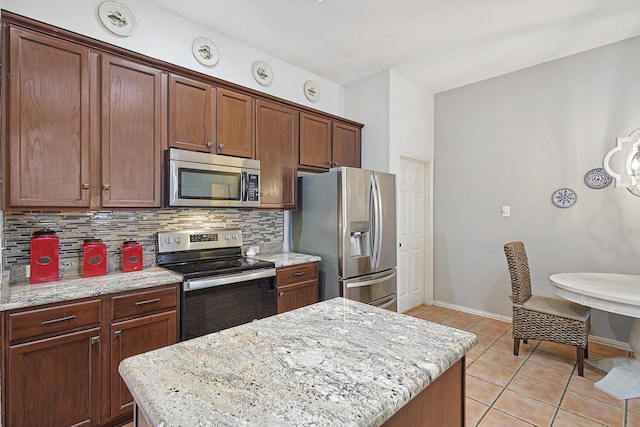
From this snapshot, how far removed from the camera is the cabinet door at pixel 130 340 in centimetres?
188

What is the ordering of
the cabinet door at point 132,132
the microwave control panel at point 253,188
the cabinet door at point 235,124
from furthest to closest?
1. the microwave control panel at point 253,188
2. the cabinet door at point 235,124
3. the cabinet door at point 132,132

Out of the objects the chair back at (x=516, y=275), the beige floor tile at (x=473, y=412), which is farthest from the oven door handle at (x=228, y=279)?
the chair back at (x=516, y=275)

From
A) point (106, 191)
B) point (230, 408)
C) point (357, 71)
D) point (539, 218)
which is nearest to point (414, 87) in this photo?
point (357, 71)

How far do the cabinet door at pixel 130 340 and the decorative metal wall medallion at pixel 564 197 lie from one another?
3754 mm

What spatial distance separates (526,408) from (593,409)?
41 cm

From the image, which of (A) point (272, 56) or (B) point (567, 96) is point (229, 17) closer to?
(A) point (272, 56)

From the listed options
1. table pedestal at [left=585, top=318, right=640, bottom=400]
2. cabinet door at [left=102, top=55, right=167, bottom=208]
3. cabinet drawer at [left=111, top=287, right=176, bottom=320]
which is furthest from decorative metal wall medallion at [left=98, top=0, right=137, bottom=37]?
table pedestal at [left=585, top=318, right=640, bottom=400]

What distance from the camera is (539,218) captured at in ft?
11.5

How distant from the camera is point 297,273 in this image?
2824 millimetres

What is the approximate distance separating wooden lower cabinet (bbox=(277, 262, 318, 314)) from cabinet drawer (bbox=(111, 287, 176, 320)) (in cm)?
87

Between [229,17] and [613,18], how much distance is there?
3173 millimetres

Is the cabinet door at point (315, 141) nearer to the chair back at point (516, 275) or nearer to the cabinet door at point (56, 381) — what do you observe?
the chair back at point (516, 275)

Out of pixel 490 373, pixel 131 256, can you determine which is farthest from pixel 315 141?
pixel 490 373

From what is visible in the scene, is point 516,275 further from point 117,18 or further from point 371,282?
point 117,18
